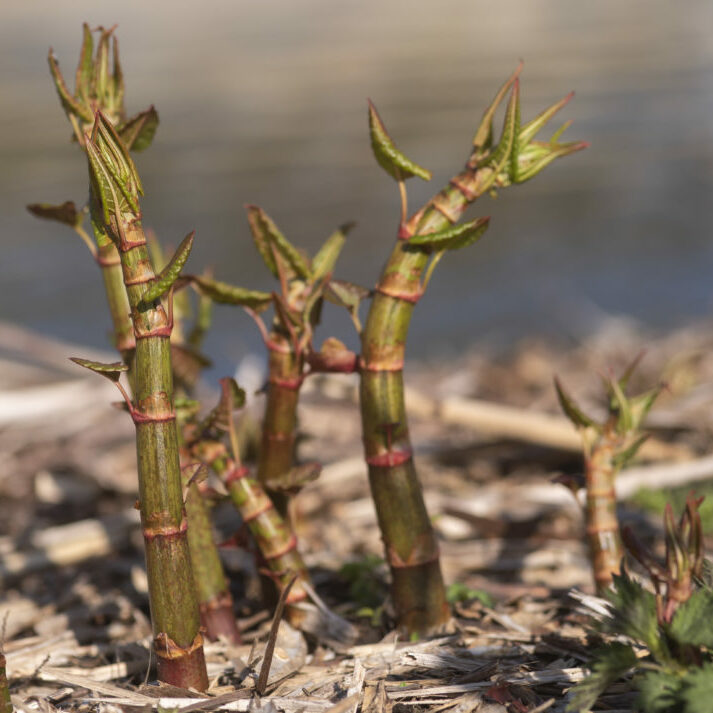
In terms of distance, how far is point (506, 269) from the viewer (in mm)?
10234

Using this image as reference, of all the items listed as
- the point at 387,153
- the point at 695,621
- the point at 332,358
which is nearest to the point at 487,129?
the point at 387,153

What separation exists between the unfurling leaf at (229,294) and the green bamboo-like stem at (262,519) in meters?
0.32

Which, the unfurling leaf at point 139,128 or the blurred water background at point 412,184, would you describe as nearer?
the unfurling leaf at point 139,128

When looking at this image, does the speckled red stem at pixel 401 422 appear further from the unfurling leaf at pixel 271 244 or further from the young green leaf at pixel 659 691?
the young green leaf at pixel 659 691

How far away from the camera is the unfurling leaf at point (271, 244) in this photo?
1964 millimetres

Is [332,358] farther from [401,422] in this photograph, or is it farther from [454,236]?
[454,236]

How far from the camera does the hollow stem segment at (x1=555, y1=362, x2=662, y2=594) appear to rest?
206 centimetres

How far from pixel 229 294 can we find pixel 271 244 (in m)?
0.15

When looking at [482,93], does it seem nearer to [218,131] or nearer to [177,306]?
[218,131]

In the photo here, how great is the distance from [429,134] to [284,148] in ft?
8.44

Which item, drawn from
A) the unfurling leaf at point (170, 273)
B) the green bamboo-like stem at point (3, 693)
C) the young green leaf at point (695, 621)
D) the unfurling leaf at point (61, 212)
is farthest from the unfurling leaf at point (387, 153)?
the green bamboo-like stem at point (3, 693)

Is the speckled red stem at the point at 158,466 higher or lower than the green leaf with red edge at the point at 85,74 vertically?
lower

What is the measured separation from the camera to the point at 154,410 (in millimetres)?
1546

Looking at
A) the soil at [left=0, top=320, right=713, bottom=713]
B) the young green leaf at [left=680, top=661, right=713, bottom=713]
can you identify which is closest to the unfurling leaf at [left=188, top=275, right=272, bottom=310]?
the soil at [left=0, top=320, right=713, bottom=713]
